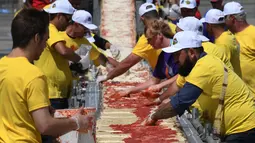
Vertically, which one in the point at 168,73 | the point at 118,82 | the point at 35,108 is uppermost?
the point at 35,108

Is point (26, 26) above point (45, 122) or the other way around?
above

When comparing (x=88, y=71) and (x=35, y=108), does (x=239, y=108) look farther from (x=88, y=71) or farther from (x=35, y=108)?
(x=88, y=71)

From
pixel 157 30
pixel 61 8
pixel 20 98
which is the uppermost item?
pixel 20 98

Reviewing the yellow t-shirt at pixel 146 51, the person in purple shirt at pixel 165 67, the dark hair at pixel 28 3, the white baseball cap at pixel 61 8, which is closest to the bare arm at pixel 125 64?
the yellow t-shirt at pixel 146 51

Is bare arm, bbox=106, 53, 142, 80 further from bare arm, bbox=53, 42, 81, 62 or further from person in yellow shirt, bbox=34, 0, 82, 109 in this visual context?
bare arm, bbox=53, 42, 81, 62

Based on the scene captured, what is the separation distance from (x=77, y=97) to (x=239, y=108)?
2.58 meters

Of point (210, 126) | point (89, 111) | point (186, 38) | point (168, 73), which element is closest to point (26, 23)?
point (89, 111)

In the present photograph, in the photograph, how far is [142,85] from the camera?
9.28 m

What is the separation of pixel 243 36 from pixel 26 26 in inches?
205

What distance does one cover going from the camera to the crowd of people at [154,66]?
178 inches

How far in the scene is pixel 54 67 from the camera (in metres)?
7.99

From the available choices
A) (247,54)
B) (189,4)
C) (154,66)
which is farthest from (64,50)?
(189,4)

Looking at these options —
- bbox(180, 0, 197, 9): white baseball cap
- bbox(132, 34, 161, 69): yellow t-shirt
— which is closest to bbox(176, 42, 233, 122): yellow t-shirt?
bbox(132, 34, 161, 69): yellow t-shirt

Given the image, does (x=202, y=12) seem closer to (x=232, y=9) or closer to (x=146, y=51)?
(x=232, y=9)
